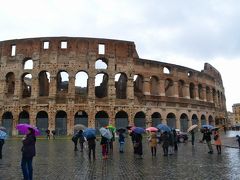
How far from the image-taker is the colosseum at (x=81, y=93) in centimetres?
3098

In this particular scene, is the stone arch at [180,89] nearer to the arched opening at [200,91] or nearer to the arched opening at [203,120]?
the arched opening at [200,91]

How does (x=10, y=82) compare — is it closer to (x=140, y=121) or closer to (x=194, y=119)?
(x=140, y=121)

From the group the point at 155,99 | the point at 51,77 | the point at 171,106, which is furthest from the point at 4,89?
the point at 171,106

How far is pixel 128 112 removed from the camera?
31969 mm

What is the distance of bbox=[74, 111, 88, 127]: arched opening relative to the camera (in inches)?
1230

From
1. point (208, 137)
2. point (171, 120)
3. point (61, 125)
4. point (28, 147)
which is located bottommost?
point (208, 137)

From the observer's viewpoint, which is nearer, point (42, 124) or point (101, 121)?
point (42, 124)

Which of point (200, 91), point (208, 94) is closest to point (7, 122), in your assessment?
point (200, 91)

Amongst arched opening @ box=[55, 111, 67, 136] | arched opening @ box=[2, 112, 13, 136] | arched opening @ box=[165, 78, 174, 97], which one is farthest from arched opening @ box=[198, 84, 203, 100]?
arched opening @ box=[2, 112, 13, 136]

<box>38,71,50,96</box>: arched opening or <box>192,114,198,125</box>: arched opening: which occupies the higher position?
<box>38,71,50,96</box>: arched opening

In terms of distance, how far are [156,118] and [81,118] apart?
9.05m

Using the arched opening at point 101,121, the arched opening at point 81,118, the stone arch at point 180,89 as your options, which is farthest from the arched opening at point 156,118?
the arched opening at point 81,118

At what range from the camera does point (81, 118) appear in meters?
31.4

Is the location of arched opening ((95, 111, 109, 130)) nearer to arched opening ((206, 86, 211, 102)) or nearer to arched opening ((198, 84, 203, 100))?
arched opening ((198, 84, 203, 100))
